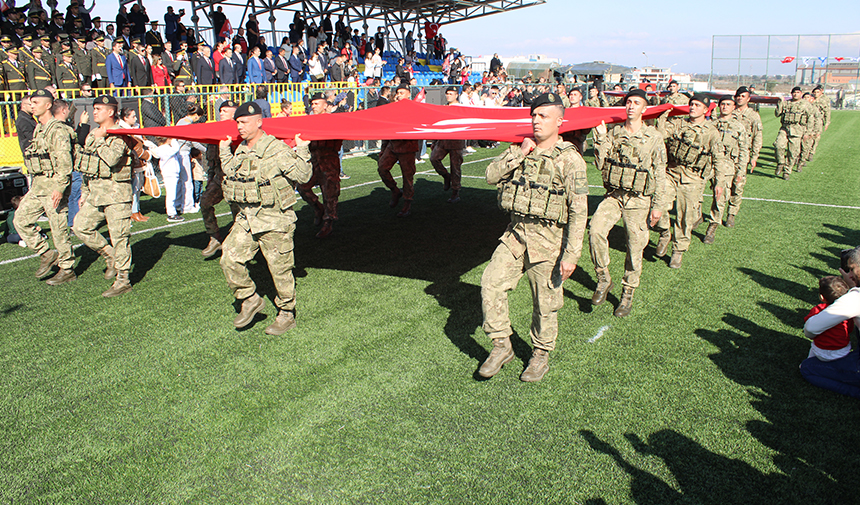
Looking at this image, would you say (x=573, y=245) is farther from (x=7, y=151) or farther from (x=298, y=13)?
(x=298, y=13)

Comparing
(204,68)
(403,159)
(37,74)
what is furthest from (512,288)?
(204,68)

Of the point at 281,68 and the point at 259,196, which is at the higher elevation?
the point at 281,68

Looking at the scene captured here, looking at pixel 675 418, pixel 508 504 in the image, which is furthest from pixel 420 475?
pixel 675 418

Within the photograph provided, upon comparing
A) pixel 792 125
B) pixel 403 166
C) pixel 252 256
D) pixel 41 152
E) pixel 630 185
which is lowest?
pixel 252 256

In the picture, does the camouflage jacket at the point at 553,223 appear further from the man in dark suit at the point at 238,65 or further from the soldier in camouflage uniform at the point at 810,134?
the man in dark suit at the point at 238,65

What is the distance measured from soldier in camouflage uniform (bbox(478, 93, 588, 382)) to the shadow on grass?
1536 mm

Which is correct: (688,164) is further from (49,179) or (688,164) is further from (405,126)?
(49,179)

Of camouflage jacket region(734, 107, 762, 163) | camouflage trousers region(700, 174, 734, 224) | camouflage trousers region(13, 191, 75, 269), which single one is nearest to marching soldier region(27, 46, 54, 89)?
camouflage trousers region(13, 191, 75, 269)

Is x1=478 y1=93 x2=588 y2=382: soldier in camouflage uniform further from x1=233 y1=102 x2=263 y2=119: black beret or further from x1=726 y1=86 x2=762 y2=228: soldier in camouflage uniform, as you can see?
x1=726 y1=86 x2=762 y2=228: soldier in camouflage uniform

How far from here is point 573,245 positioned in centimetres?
397

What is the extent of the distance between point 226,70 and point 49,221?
374 inches

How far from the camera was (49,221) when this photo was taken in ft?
20.4

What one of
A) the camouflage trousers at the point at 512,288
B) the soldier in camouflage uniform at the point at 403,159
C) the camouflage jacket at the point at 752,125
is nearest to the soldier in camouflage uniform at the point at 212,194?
the soldier in camouflage uniform at the point at 403,159

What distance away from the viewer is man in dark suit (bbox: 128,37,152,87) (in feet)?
41.8
